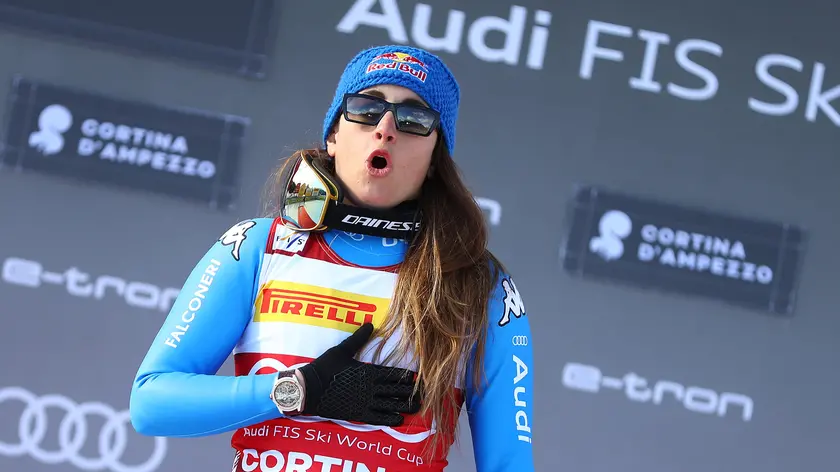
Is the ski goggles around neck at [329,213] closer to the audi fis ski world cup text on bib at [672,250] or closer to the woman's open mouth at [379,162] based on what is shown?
the woman's open mouth at [379,162]

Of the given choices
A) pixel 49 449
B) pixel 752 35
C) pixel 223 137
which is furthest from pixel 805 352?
pixel 49 449

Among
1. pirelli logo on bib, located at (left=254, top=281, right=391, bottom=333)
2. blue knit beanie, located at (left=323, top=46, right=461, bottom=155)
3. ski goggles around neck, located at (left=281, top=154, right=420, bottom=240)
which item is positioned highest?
blue knit beanie, located at (left=323, top=46, right=461, bottom=155)

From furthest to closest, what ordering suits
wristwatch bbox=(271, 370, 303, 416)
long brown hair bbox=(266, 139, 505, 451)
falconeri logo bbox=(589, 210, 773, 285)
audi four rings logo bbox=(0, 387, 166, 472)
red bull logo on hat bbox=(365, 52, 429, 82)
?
falconeri logo bbox=(589, 210, 773, 285) < audi four rings logo bbox=(0, 387, 166, 472) < red bull logo on hat bbox=(365, 52, 429, 82) < long brown hair bbox=(266, 139, 505, 451) < wristwatch bbox=(271, 370, 303, 416)

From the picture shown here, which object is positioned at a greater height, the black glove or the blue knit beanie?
the blue knit beanie

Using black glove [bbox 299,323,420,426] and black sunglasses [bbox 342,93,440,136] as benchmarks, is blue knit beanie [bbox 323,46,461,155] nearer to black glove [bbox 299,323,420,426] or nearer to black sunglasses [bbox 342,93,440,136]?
black sunglasses [bbox 342,93,440,136]

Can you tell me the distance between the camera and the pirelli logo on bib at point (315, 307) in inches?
52.0

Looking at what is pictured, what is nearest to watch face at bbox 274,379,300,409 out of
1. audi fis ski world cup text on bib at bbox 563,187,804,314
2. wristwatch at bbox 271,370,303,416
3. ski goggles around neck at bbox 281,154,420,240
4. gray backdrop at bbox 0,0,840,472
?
wristwatch at bbox 271,370,303,416

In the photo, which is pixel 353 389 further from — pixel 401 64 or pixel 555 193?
pixel 555 193

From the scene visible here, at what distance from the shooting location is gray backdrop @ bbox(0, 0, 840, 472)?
11.3 feet

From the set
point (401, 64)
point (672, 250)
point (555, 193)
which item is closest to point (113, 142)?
point (555, 193)

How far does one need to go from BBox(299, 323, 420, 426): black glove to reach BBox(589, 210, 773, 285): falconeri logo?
2442 mm

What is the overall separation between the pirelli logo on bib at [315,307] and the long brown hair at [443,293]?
0.12ft

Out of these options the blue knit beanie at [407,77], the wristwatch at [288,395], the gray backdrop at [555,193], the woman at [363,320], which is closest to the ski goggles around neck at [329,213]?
the woman at [363,320]

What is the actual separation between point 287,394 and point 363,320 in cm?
17
